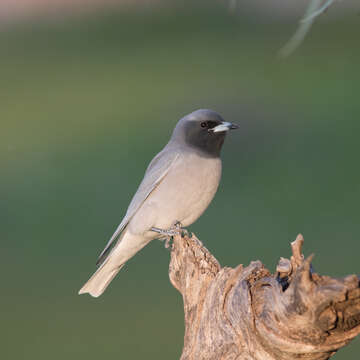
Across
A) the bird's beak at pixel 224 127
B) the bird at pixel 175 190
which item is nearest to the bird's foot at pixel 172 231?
the bird at pixel 175 190

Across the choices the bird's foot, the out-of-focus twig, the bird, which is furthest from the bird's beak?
the out-of-focus twig

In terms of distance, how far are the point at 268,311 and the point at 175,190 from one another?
1677mm

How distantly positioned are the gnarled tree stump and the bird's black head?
3.74ft

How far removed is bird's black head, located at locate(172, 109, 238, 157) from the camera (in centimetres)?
444

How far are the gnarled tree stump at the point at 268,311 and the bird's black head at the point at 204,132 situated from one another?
1140mm

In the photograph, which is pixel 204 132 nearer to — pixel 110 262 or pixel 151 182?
pixel 151 182

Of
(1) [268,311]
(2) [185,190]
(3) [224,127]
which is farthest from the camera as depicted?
(3) [224,127]

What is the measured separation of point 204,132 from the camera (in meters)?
4.46

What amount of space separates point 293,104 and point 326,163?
1.95m

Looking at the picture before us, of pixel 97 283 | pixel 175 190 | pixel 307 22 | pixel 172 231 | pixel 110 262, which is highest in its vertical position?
pixel 307 22

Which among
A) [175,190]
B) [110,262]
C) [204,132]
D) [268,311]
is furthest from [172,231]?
[268,311]

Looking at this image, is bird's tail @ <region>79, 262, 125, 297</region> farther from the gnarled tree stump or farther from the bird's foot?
the gnarled tree stump

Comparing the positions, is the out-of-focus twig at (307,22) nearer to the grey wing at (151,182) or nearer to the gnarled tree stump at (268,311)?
the gnarled tree stump at (268,311)

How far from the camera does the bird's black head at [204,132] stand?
14.6ft
